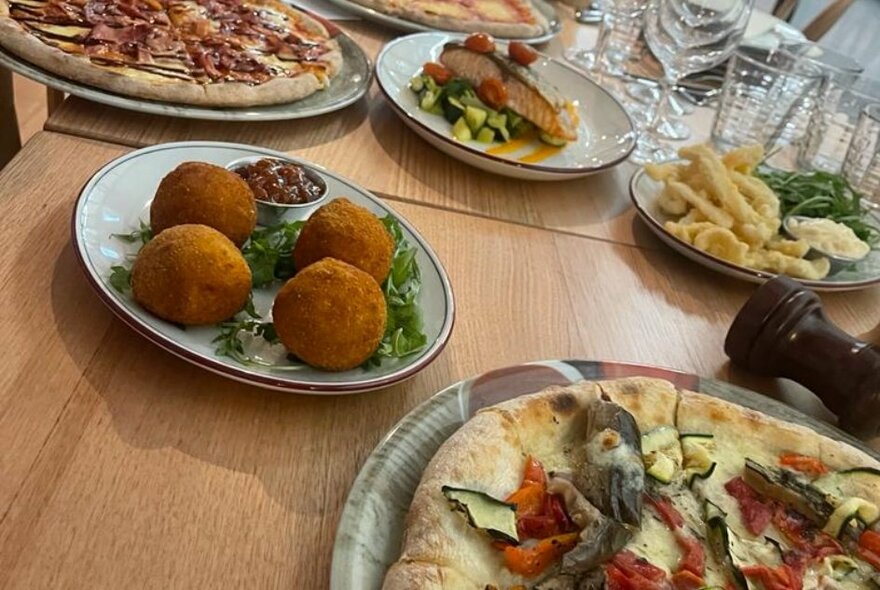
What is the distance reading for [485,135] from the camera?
2.11 metres

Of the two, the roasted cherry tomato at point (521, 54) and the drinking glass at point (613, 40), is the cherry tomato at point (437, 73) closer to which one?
the roasted cherry tomato at point (521, 54)

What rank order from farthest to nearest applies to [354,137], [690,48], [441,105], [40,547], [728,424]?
[690,48]
[441,105]
[354,137]
[728,424]
[40,547]

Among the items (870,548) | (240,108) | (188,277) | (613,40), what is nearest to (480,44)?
(240,108)

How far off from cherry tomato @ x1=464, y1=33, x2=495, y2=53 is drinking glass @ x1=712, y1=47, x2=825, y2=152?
28.7 inches

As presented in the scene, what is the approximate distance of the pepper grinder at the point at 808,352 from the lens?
140cm

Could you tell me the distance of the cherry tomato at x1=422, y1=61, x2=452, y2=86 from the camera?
2184 millimetres

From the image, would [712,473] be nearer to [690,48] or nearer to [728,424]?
[728,424]

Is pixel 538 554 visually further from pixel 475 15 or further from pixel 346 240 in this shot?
pixel 475 15

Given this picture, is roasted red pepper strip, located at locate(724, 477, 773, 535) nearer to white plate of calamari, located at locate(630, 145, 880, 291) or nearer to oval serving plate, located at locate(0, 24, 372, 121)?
white plate of calamari, located at locate(630, 145, 880, 291)

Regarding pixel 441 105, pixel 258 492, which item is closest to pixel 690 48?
pixel 441 105

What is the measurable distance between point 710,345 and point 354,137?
0.95 meters

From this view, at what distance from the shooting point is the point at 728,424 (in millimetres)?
1299

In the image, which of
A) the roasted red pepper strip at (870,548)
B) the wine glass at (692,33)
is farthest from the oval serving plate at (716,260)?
the roasted red pepper strip at (870,548)

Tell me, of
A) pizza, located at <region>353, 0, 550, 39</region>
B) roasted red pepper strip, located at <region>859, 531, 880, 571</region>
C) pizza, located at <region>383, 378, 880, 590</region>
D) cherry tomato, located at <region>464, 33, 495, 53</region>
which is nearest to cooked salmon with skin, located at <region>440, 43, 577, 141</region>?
cherry tomato, located at <region>464, 33, 495, 53</region>
